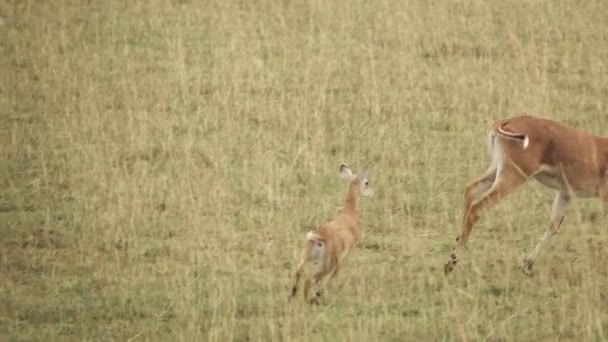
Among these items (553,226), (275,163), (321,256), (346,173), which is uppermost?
(346,173)

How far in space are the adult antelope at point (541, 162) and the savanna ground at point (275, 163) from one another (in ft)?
1.13

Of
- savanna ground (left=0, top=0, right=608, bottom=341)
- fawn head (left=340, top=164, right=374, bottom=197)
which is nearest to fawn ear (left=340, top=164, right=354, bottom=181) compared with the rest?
fawn head (left=340, top=164, right=374, bottom=197)

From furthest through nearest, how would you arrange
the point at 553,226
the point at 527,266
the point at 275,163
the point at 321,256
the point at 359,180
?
1. the point at 275,163
2. the point at 553,226
3. the point at 359,180
4. the point at 527,266
5. the point at 321,256

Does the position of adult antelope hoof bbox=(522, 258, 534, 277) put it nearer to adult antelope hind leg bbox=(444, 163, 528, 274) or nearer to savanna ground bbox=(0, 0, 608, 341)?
savanna ground bbox=(0, 0, 608, 341)

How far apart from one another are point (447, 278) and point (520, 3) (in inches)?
321

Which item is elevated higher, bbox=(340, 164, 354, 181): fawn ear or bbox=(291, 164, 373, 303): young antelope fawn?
bbox=(340, 164, 354, 181): fawn ear

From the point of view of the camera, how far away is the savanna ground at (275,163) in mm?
7598

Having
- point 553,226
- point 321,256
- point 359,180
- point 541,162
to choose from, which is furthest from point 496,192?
point 321,256

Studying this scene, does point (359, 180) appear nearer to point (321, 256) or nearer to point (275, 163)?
point (321, 256)

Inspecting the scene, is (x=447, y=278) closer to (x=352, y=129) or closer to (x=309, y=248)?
(x=309, y=248)

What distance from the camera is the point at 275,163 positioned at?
10820mm

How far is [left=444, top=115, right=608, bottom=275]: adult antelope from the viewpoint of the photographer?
343 inches

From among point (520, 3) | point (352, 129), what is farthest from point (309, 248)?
point (520, 3)

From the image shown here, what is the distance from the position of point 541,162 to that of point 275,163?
8.67 feet
